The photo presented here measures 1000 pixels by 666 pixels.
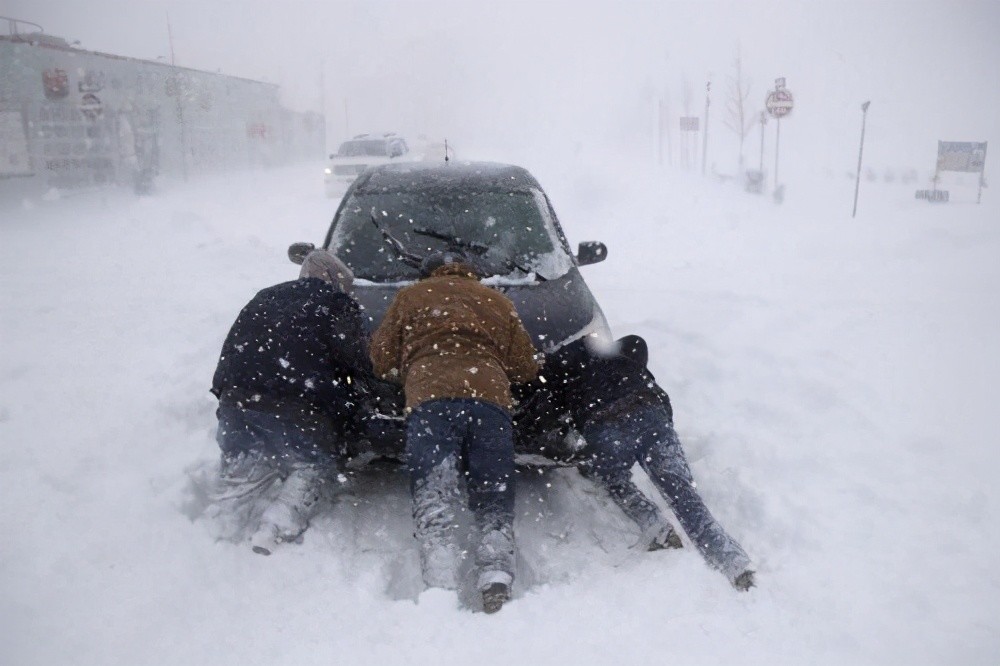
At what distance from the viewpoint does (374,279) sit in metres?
4.31

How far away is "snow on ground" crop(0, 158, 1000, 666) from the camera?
2.67 m

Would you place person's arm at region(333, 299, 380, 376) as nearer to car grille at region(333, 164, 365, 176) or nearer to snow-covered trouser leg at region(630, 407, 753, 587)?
snow-covered trouser leg at region(630, 407, 753, 587)

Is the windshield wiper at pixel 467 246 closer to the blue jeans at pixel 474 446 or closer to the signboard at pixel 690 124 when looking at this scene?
the blue jeans at pixel 474 446

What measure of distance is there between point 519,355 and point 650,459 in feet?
2.77

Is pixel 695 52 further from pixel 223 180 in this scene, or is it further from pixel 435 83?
pixel 223 180

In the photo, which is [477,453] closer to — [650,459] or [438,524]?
[438,524]

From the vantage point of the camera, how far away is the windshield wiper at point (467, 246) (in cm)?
441

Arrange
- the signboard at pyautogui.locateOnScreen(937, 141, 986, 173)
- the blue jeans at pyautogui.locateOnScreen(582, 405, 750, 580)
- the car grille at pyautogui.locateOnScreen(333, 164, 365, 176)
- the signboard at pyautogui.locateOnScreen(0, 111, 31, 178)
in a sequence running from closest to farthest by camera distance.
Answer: the blue jeans at pyautogui.locateOnScreen(582, 405, 750, 580)
the signboard at pyautogui.locateOnScreen(0, 111, 31, 178)
the car grille at pyautogui.locateOnScreen(333, 164, 365, 176)
the signboard at pyautogui.locateOnScreen(937, 141, 986, 173)

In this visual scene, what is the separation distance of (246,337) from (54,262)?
26.7 ft

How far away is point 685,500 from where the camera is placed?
3152 mm

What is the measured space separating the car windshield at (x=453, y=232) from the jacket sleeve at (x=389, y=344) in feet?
3.52

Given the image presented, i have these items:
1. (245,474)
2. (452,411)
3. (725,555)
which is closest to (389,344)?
(452,411)

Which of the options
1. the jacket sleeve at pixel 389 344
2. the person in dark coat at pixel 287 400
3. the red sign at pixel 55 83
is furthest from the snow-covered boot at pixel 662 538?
the red sign at pixel 55 83

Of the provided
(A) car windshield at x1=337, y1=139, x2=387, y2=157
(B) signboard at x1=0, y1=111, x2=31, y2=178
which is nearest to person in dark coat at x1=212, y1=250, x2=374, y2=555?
(B) signboard at x1=0, y1=111, x2=31, y2=178
